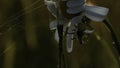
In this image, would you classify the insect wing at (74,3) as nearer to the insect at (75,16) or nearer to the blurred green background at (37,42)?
the insect at (75,16)

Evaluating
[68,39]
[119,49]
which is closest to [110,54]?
[119,49]

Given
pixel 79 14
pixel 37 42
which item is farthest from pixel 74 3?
pixel 37 42

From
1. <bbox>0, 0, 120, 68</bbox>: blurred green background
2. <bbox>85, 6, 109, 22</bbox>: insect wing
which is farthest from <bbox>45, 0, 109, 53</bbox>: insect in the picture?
<bbox>0, 0, 120, 68</bbox>: blurred green background

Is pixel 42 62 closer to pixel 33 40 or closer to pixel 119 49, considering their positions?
pixel 33 40

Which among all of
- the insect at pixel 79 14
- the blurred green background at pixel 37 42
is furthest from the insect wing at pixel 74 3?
the blurred green background at pixel 37 42

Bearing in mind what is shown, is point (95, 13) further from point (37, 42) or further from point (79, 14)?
point (37, 42)

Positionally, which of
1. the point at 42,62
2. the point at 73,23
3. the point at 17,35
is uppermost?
the point at 73,23

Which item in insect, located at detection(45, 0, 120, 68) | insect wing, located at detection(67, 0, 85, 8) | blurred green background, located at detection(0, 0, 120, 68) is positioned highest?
insect wing, located at detection(67, 0, 85, 8)

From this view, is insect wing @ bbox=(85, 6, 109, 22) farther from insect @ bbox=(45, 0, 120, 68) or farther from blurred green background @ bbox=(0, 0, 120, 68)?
blurred green background @ bbox=(0, 0, 120, 68)
